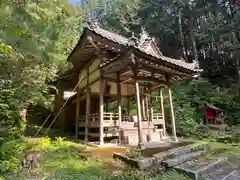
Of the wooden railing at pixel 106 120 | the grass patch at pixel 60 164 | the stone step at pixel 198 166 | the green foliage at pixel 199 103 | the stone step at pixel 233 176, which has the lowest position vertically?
the stone step at pixel 233 176

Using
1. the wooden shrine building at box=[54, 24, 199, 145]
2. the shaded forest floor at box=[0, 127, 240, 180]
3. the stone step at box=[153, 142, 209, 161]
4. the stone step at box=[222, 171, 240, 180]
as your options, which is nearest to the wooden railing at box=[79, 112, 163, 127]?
the wooden shrine building at box=[54, 24, 199, 145]

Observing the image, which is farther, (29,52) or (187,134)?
(187,134)

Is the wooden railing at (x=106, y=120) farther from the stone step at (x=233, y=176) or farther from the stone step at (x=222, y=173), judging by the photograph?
the stone step at (x=233, y=176)

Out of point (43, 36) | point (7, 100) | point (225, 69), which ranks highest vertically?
point (225, 69)

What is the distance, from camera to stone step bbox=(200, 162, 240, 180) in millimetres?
5363

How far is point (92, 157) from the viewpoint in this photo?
6.73 meters

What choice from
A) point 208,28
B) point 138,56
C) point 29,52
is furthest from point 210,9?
point 29,52

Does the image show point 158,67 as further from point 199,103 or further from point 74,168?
point 199,103

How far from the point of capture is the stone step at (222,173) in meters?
5.36

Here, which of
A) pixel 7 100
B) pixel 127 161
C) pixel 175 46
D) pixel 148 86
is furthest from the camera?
pixel 175 46

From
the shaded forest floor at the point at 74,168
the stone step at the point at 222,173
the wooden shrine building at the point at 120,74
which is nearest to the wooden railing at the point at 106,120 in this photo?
the wooden shrine building at the point at 120,74

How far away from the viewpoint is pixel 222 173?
18.9ft

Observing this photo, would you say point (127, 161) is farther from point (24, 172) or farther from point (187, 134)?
point (187, 134)

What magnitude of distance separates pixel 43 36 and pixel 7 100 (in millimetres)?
3669
